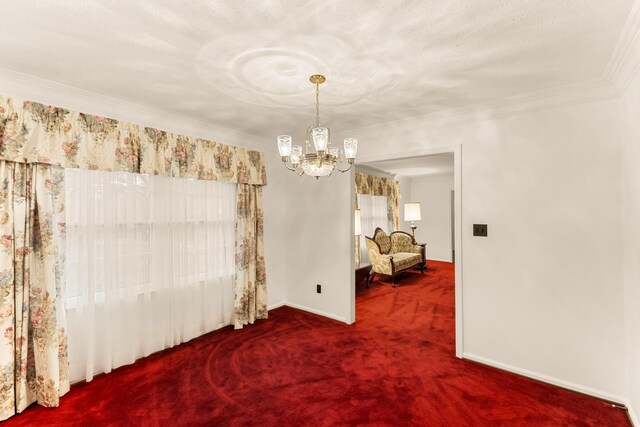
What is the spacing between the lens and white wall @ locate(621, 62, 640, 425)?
1.95m

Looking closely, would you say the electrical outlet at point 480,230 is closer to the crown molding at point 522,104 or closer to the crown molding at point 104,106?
the crown molding at point 522,104

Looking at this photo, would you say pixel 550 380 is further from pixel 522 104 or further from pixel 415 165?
pixel 415 165

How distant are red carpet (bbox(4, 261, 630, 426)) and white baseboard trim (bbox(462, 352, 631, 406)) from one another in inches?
2.9

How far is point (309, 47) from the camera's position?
1846 millimetres

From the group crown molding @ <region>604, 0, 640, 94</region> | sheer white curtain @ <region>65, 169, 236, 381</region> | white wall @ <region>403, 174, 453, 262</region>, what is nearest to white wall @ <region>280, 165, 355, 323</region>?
sheer white curtain @ <region>65, 169, 236, 381</region>

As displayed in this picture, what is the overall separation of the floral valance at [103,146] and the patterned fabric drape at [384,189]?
332cm

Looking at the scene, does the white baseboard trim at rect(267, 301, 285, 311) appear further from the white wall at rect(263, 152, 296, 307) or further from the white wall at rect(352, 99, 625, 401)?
the white wall at rect(352, 99, 625, 401)

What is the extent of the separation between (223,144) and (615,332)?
393 cm

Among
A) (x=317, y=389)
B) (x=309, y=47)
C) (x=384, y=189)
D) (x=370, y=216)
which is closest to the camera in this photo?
(x=309, y=47)

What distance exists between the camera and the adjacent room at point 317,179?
175cm

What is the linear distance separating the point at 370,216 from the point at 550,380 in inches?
191

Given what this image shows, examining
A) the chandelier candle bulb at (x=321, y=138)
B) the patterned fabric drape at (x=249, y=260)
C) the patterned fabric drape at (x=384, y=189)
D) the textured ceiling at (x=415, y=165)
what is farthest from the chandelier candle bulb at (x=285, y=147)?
the patterned fabric drape at (x=384, y=189)

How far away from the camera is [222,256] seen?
12.1 feet

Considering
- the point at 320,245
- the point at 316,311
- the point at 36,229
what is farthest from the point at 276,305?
the point at 36,229
